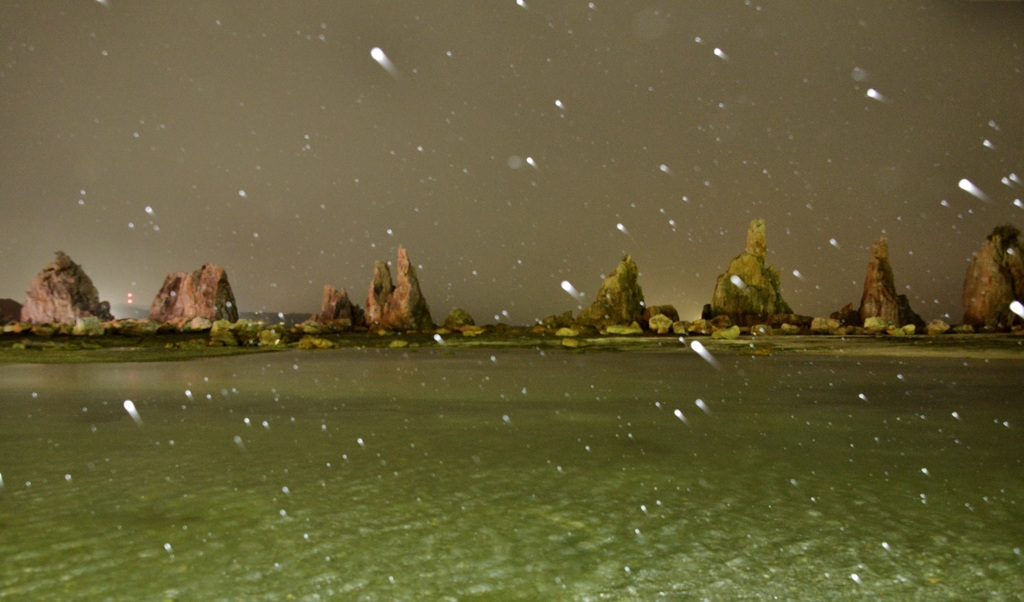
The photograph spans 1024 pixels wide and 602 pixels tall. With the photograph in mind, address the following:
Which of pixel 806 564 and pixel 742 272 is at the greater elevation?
pixel 742 272

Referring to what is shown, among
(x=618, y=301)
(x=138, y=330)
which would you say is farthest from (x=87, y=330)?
(x=618, y=301)

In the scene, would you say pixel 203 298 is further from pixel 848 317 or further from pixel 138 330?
pixel 848 317

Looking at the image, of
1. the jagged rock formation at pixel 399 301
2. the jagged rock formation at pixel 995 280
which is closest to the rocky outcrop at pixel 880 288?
the jagged rock formation at pixel 995 280

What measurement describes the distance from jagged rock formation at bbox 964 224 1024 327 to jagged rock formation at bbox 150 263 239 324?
122491 millimetres

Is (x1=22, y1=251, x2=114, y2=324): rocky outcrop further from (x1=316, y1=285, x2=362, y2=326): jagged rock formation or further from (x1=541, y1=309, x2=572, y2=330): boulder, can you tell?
(x1=541, y1=309, x2=572, y2=330): boulder

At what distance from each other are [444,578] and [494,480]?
2.53m

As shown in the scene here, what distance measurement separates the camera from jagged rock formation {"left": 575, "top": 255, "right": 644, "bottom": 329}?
107688 mm

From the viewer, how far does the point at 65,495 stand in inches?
224

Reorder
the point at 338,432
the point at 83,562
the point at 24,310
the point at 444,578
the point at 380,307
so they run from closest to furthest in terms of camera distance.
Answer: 1. the point at 444,578
2. the point at 83,562
3. the point at 338,432
4. the point at 24,310
5. the point at 380,307

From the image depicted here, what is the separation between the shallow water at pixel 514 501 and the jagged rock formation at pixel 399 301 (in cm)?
10221

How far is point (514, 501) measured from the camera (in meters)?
5.48

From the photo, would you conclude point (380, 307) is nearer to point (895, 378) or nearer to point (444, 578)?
point (895, 378)

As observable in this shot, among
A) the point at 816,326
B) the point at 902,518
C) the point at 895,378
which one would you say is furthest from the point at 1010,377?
the point at 816,326

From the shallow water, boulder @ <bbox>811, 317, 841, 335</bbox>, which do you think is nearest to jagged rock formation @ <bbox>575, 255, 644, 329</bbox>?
boulder @ <bbox>811, 317, 841, 335</bbox>
